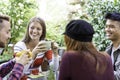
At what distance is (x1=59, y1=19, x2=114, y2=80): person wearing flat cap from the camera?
7.89 feet

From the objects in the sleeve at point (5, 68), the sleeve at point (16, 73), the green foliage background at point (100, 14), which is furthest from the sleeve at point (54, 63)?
the green foliage background at point (100, 14)

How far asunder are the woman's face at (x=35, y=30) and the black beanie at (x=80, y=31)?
1.38 metres

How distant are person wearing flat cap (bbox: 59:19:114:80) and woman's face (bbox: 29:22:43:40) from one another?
1371mm

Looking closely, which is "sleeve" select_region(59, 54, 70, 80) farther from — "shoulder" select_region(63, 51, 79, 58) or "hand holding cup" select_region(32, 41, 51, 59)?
"hand holding cup" select_region(32, 41, 51, 59)

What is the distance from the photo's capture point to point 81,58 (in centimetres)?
240

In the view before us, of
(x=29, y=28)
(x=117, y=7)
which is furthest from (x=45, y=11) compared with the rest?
(x=29, y=28)

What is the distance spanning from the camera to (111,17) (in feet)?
11.6

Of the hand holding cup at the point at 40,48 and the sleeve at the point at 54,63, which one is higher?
the hand holding cup at the point at 40,48

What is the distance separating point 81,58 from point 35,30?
1498mm

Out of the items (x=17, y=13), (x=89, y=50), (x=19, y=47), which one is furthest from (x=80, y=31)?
(x=17, y=13)

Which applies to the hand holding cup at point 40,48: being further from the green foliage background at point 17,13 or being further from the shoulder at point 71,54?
the green foliage background at point 17,13

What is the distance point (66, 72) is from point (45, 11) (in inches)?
405

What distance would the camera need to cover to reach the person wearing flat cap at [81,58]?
240 cm

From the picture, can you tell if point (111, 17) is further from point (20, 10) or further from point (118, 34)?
point (20, 10)
